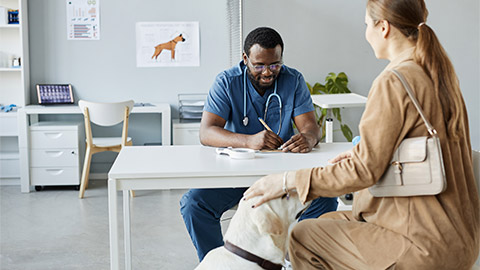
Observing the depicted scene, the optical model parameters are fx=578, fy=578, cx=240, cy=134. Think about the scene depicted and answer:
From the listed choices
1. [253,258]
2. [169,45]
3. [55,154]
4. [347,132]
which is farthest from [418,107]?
[169,45]

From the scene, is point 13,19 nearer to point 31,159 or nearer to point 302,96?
point 31,159

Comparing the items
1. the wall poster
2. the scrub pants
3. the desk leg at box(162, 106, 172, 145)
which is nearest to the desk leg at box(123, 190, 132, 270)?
the scrub pants

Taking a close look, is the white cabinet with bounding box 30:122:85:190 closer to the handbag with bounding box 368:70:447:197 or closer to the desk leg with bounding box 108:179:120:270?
the desk leg with bounding box 108:179:120:270

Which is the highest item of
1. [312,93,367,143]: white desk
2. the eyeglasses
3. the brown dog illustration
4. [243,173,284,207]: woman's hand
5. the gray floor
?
the brown dog illustration

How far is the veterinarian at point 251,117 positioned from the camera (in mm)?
2549

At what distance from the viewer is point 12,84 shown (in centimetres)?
516

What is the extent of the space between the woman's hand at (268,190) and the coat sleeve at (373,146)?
61 millimetres

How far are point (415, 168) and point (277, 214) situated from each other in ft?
1.37

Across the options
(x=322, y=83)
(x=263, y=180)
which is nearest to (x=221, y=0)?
(x=322, y=83)

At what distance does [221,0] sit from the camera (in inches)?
202

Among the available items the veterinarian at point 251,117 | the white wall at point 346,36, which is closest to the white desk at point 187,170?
the veterinarian at point 251,117

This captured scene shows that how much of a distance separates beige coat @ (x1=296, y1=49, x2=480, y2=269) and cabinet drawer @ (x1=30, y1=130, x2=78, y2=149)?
11.3ft

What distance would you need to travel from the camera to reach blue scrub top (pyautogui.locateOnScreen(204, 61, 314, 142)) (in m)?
2.76

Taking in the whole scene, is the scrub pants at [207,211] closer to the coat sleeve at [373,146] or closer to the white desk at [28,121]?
the coat sleeve at [373,146]
